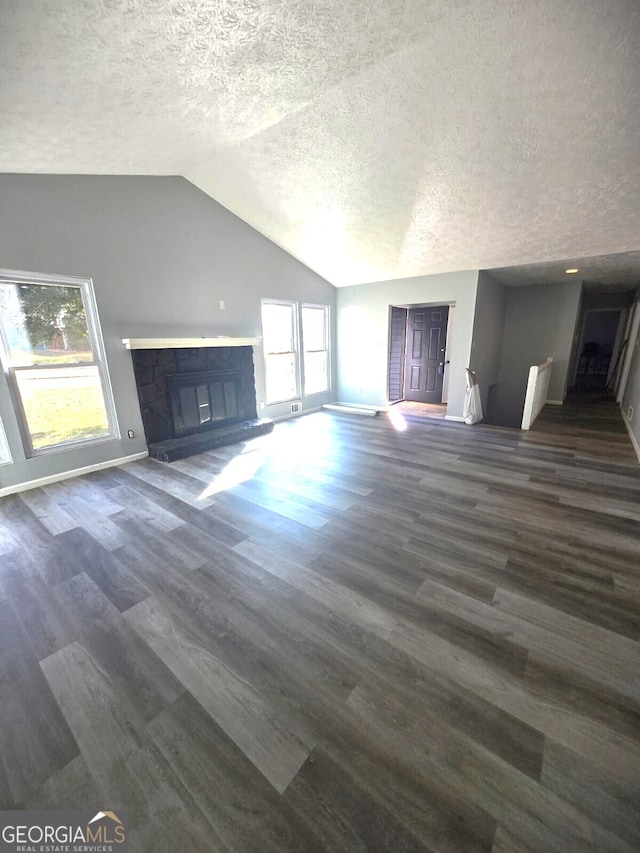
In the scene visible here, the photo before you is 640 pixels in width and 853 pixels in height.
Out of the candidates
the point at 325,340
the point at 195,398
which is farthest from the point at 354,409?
the point at 195,398

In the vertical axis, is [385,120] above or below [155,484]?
above

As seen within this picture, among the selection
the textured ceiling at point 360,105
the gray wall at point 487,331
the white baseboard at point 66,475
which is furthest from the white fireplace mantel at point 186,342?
the gray wall at point 487,331

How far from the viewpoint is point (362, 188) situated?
364cm

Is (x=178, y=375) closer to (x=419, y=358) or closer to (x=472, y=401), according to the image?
(x=472, y=401)

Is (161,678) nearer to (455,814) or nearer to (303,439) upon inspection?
(455,814)

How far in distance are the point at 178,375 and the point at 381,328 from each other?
380 centimetres

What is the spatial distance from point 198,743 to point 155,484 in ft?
8.44

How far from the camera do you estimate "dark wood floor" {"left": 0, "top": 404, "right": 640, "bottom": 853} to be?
103 cm

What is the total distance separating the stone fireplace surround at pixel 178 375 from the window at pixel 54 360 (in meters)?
0.42

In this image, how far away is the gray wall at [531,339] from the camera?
6.48 metres

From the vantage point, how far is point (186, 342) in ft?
13.7

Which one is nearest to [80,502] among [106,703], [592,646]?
[106,703]

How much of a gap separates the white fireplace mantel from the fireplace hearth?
0.36 feet

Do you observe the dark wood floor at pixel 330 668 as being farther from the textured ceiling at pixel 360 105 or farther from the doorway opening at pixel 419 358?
Answer: the doorway opening at pixel 419 358
